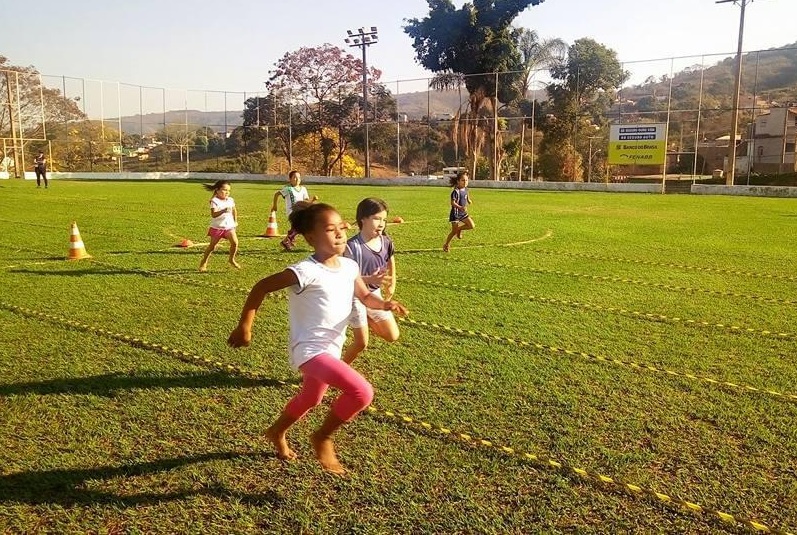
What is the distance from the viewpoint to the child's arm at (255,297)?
10.9 feet

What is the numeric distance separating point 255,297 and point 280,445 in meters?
0.96

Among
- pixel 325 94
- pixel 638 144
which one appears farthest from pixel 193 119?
pixel 638 144

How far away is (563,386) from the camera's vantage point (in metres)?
4.95

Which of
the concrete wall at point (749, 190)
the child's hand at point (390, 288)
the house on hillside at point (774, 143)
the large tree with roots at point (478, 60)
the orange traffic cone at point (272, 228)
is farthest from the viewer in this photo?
the large tree with roots at point (478, 60)

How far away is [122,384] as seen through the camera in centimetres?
491

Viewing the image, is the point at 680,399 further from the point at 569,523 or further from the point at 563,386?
the point at 569,523

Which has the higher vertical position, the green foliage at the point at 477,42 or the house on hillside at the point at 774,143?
the green foliage at the point at 477,42

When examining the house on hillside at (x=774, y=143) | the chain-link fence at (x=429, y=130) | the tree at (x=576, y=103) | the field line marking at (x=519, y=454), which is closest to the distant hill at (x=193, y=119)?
the chain-link fence at (x=429, y=130)

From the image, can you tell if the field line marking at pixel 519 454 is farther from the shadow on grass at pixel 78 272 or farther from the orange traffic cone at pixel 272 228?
the orange traffic cone at pixel 272 228

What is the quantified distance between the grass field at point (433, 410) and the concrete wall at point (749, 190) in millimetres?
27828

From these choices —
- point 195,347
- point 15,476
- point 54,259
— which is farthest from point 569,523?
point 54,259

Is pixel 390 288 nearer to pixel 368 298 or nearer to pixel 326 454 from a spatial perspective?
pixel 368 298

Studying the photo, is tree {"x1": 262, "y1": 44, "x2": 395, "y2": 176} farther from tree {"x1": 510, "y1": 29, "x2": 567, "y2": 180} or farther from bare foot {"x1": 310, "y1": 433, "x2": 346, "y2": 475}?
bare foot {"x1": 310, "y1": 433, "x2": 346, "y2": 475}

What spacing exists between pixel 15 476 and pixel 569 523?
2904 millimetres
